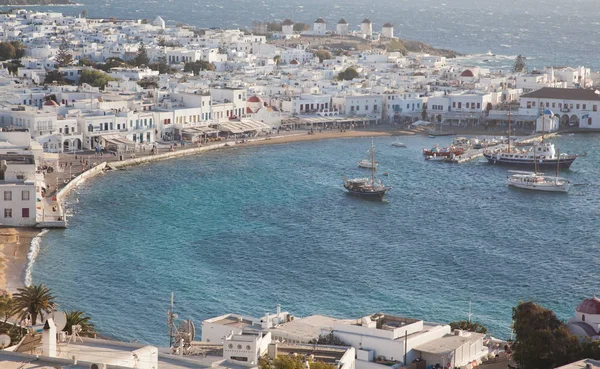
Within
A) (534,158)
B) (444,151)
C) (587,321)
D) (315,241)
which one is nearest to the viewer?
(587,321)

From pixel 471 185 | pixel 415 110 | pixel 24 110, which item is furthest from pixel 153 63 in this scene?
pixel 471 185

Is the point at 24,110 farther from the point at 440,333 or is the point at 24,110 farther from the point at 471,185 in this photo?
the point at 440,333

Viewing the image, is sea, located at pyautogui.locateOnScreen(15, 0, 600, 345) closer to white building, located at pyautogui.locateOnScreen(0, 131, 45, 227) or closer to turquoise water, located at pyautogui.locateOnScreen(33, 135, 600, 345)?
turquoise water, located at pyautogui.locateOnScreen(33, 135, 600, 345)

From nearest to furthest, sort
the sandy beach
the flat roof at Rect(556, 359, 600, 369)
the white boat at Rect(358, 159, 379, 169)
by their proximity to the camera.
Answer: the flat roof at Rect(556, 359, 600, 369), the sandy beach, the white boat at Rect(358, 159, 379, 169)

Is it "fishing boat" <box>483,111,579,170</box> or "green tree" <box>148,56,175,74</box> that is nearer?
"fishing boat" <box>483,111,579,170</box>

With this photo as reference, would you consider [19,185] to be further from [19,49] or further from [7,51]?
[19,49]

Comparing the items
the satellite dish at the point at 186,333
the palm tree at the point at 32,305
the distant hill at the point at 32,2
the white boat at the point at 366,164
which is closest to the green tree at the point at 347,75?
the white boat at the point at 366,164

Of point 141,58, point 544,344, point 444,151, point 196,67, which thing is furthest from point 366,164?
point 141,58

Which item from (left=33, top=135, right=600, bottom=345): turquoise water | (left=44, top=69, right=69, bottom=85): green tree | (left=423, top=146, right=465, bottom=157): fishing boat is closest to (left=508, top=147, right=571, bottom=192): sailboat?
(left=33, top=135, right=600, bottom=345): turquoise water
